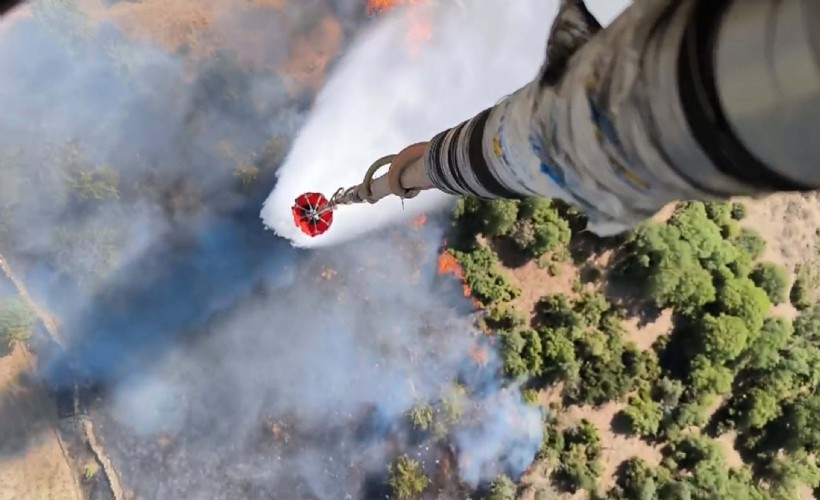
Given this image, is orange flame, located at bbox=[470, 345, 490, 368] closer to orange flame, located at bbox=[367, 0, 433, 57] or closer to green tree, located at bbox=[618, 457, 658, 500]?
green tree, located at bbox=[618, 457, 658, 500]

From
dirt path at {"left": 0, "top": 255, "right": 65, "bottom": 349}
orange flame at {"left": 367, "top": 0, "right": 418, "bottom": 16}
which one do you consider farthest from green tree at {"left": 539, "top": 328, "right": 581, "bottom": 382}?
dirt path at {"left": 0, "top": 255, "right": 65, "bottom": 349}

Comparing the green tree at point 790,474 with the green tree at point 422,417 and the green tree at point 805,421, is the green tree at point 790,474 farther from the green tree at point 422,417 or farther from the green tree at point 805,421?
the green tree at point 422,417

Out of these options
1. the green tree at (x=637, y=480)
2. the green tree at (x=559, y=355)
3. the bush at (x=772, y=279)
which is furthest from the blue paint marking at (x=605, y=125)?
the bush at (x=772, y=279)

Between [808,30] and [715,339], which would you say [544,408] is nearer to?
[715,339]

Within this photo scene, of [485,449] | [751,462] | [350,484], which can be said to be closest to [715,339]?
[751,462]

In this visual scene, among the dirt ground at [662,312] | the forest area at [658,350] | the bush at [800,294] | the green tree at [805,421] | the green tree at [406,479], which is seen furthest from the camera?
the bush at [800,294]
